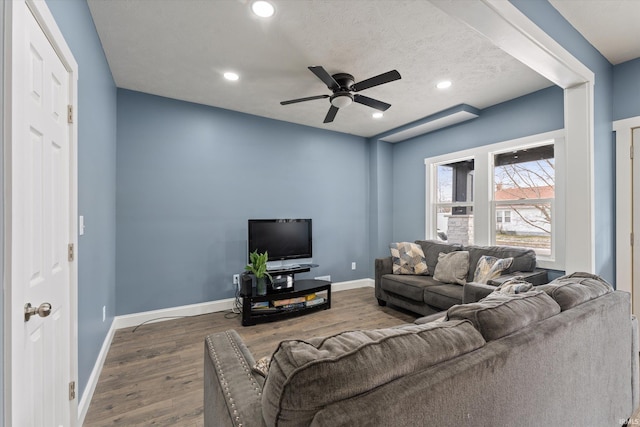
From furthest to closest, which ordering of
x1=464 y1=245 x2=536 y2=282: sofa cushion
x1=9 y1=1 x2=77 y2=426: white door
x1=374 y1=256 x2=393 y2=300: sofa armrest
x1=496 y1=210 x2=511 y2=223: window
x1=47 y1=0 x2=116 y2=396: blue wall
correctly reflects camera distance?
x1=374 y1=256 x2=393 y2=300: sofa armrest → x1=496 y1=210 x2=511 y2=223: window → x1=464 y1=245 x2=536 y2=282: sofa cushion → x1=47 y1=0 x2=116 y2=396: blue wall → x1=9 y1=1 x2=77 y2=426: white door

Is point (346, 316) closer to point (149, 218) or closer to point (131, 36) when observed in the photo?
point (149, 218)

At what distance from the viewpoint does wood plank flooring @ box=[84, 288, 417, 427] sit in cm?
188

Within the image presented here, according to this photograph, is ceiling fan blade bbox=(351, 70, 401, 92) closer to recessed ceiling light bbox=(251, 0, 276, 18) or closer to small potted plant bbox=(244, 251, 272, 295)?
recessed ceiling light bbox=(251, 0, 276, 18)

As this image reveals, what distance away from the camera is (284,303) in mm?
3578

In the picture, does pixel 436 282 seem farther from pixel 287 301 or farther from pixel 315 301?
pixel 287 301

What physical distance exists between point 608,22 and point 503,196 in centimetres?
202

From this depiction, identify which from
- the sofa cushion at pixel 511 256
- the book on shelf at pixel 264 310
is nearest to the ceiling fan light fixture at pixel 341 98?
the sofa cushion at pixel 511 256

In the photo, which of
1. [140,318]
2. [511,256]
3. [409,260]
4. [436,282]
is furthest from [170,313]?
[511,256]

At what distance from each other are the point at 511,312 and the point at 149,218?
12.0 feet

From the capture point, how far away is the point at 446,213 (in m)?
4.59

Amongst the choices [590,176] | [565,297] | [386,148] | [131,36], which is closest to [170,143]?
[131,36]

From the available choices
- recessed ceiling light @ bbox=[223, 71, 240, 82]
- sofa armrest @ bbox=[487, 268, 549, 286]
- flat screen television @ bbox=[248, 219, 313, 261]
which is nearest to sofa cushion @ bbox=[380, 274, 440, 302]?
sofa armrest @ bbox=[487, 268, 549, 286]

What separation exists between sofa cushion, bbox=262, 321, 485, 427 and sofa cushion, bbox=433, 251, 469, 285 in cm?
275

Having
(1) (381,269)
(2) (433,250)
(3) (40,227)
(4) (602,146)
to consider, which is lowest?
(1) (381,269)
